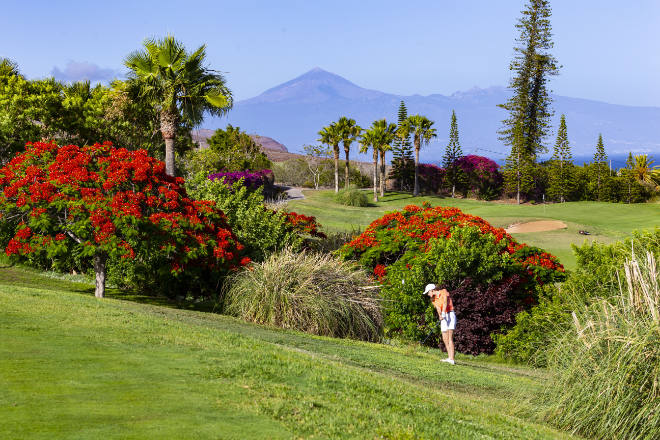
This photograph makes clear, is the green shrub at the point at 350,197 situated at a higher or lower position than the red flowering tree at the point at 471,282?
higher

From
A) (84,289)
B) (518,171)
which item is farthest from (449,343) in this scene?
(518,171)

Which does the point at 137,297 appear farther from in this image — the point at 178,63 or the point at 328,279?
the point at 178,63

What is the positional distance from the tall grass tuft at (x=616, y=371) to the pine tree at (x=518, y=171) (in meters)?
59.0

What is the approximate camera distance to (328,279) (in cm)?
1719

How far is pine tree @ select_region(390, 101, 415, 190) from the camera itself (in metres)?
73.1

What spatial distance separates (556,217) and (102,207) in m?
37.0

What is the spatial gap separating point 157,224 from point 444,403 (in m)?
10.7

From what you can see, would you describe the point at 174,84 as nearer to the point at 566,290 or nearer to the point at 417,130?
the point at 566,290

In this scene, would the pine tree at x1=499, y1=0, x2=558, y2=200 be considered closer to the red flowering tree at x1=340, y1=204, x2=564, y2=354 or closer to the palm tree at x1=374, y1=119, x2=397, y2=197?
the palm tree at x1=374, y1=119, x2=397, y2=197

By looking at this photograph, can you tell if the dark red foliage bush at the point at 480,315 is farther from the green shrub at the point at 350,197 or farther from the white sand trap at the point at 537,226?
the green shrub at the point at 350,197

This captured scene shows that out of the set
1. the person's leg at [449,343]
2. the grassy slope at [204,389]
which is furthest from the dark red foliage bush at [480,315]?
the grassy slope at [204,389]

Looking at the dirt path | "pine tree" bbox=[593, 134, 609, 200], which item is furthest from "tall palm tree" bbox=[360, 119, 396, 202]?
"pine tree" bbox=[593, 134, 609, 200]

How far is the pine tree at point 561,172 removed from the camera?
2527 inches

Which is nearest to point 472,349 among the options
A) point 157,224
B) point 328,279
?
point 328,279
